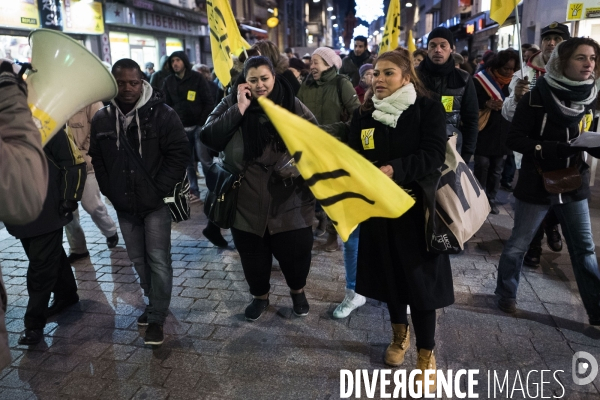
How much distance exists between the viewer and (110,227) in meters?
5.71

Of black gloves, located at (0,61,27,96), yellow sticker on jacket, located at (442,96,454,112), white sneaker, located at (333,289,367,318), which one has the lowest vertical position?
white sneaker, located at (333,289,367,318)

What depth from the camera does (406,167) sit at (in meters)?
2.75

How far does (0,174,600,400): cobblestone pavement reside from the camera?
3.12 metres

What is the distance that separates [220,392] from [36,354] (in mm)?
1518

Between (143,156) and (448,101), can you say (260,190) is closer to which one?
(143,156)

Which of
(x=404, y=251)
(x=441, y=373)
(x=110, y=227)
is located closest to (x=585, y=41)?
(x=404, y=251)

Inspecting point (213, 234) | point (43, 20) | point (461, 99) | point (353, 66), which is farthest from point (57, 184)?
point (43, 20)

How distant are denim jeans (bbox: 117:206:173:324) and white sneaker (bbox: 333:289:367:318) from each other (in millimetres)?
1346

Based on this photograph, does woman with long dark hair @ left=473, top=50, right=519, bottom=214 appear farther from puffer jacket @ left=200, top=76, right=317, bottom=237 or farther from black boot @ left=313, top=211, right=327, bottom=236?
puffer jacket @ left=200, top=76, right=317, bottom=237

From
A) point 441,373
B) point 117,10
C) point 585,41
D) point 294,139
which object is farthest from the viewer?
point 117,10

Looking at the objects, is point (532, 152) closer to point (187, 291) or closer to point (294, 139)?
point (294, 139)

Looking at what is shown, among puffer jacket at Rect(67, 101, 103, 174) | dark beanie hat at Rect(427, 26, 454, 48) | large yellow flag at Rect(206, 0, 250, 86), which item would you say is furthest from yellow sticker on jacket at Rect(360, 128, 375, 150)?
puffer jacket at Rect(67, 101, 103, 174)

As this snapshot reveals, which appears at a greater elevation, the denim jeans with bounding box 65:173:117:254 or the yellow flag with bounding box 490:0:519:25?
the yellow flag with bounding box 490:0:519:25

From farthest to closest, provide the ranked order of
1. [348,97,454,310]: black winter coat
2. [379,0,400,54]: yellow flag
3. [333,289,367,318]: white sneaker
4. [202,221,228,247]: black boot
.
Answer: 1. [379,0,400,54]: yellow flag
2. [202,221,228,247]: black boot
3. [333,289,367,318]: white sneaker
4. [348,97,454,310]: black winter coat
